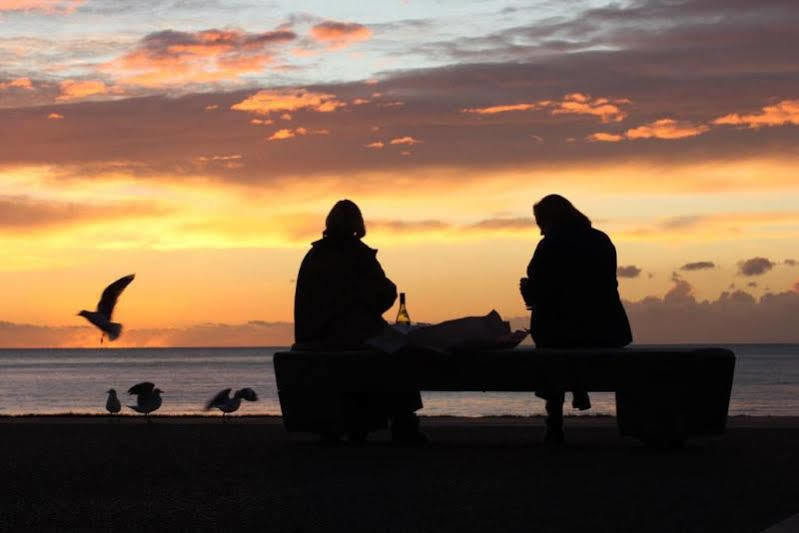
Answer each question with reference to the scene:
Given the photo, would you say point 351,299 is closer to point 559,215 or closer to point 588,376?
point 559,215

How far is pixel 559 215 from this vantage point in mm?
12016

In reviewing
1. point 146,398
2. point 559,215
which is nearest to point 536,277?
point 559,215

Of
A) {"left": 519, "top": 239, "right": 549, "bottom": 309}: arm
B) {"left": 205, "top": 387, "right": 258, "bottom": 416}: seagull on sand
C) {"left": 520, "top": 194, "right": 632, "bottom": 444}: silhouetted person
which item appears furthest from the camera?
{"left": 205, "top": 387, "right": 258, "bottom": 416}: seagull on sand

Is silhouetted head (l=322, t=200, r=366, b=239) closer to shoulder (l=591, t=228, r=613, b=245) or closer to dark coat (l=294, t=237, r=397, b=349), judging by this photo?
dark coat (l=294, t=237, r=397, b=349)

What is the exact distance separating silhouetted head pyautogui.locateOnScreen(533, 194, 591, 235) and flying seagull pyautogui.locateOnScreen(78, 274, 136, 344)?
4383 mm

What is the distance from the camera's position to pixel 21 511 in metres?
7.98

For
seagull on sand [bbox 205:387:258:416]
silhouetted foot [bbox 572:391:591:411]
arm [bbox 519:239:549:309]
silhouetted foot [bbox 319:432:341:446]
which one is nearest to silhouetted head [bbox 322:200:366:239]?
arm [bbox 519:239:549:309]

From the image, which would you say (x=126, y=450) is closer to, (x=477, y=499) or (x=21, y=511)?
(x=21, y=511)

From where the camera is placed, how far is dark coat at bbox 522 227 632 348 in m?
11.8

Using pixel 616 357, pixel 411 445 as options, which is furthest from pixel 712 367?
pixel 411 445

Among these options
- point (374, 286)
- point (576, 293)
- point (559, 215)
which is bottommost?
point (576, 293)

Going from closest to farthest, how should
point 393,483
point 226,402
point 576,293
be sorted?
point 393,483
point 576,293
point 226,402

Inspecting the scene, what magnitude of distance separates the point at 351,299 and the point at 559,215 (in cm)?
197

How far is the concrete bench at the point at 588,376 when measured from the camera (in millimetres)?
11281
